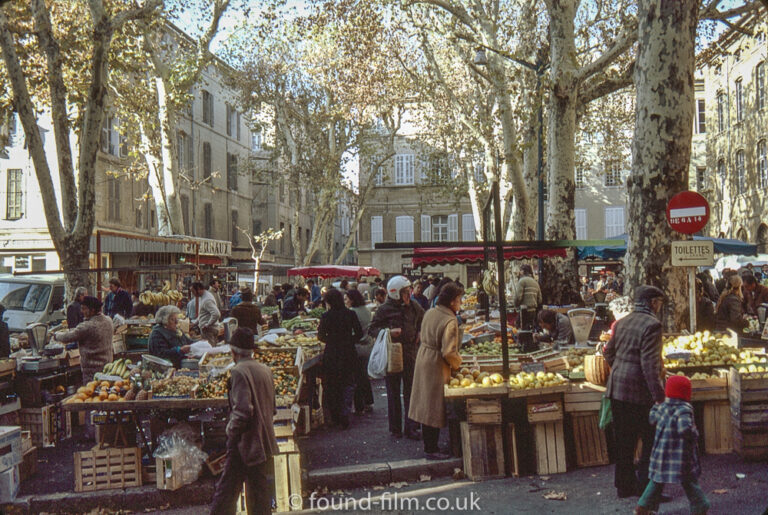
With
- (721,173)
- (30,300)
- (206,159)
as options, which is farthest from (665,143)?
(206,159)

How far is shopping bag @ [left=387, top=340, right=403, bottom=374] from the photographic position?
852cm

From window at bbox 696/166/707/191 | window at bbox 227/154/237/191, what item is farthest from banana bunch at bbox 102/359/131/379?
window at bbox 696/166/707/191

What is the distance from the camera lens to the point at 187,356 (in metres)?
9.38

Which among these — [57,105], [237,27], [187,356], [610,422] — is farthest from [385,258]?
[610,422]

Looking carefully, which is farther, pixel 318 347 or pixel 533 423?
pixel 318 347

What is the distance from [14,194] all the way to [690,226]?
24.7 meters

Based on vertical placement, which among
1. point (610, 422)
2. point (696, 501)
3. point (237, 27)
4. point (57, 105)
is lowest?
point (696, 501)

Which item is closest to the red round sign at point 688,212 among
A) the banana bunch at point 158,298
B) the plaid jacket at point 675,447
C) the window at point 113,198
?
the plaid jacket at point 675,447

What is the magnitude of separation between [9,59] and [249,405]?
10.5 m

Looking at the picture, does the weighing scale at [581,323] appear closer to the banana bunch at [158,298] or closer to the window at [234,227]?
the banana bunch at [158,298]

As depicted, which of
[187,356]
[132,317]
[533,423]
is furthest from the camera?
[132,317]

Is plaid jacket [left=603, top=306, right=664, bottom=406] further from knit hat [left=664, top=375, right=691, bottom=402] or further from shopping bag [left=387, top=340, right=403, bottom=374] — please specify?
shopping bag [left=387, top=340, right=403, bottom=374]

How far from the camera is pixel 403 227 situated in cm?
5300

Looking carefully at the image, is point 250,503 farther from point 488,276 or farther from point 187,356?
point 488,276
